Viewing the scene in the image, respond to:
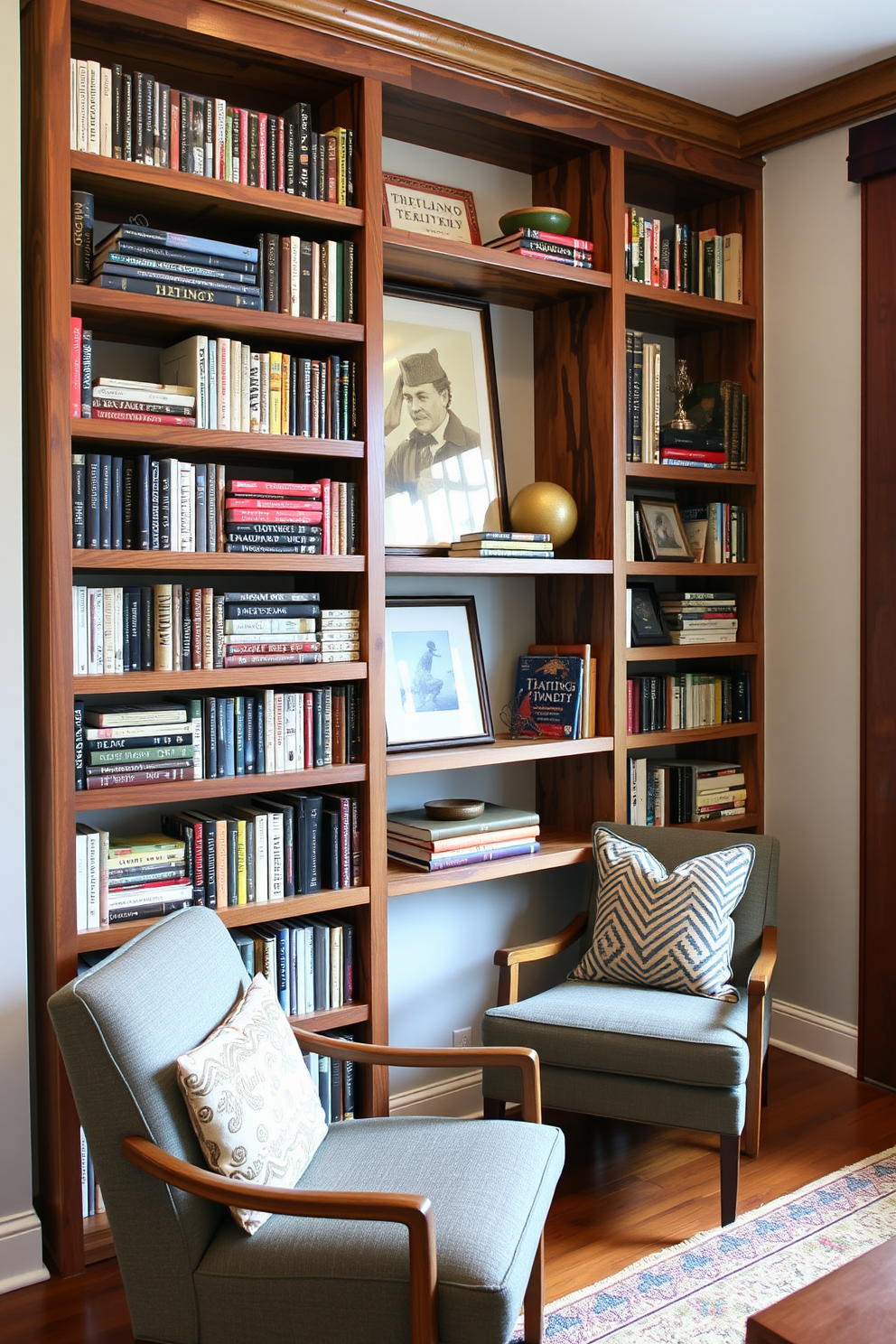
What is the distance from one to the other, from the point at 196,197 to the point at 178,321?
0.91 ft

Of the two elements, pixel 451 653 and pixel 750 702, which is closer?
pixel 451 653

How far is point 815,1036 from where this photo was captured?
3469 mm

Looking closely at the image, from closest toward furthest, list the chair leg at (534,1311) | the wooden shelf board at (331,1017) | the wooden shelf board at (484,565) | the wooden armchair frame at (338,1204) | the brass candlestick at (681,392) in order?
1. the wooden armchair frame at (338,1204)
2. the chair leg at (534,1311)
3. the wooden shelf board at (331,1017)
4. the wooden shelf board at (484,565)
5. the brass candlestick at (681,392)

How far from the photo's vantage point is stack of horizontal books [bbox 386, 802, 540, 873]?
9.34 feet

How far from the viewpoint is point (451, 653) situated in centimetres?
306

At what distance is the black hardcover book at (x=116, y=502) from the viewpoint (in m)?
2.34

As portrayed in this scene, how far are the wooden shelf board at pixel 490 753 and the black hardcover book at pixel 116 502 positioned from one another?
843 mm

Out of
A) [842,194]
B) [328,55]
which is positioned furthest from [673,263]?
[328,55]

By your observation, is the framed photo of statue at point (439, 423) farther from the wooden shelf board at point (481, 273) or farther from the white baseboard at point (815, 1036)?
the white baseboard at point (815, 1036)

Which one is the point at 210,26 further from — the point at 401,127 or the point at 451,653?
the point at 451,653

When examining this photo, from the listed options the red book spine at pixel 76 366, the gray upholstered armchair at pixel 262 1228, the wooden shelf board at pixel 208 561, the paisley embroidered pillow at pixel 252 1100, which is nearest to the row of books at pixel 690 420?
the wooden shelf board at pixel 208 561

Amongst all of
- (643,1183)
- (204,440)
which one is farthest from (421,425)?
(643,1183)

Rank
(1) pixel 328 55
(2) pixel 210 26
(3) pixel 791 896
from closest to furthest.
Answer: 1. (2) pixel 210 26
2. (1) pixel 328 55
3. (3) pixel 791 896

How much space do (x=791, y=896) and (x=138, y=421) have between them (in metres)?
2.44
